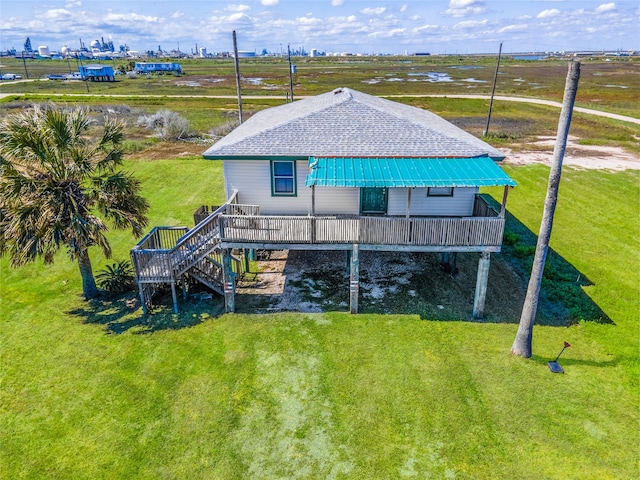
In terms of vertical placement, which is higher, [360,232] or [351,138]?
[351,138]

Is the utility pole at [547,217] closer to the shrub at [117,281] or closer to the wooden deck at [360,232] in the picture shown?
the wooden deck at [360,232]

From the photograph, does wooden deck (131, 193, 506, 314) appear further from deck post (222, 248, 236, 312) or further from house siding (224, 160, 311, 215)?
house siding (224, 160, 311, 215)

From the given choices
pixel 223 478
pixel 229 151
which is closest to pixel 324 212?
pixel 229 151

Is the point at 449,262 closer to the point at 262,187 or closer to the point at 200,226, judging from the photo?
the point at 262,187

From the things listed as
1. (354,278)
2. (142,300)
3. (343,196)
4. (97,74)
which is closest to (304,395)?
(354,278)

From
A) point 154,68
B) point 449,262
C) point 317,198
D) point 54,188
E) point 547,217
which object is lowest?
point 449,262

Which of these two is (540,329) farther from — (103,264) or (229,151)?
(103,264)
